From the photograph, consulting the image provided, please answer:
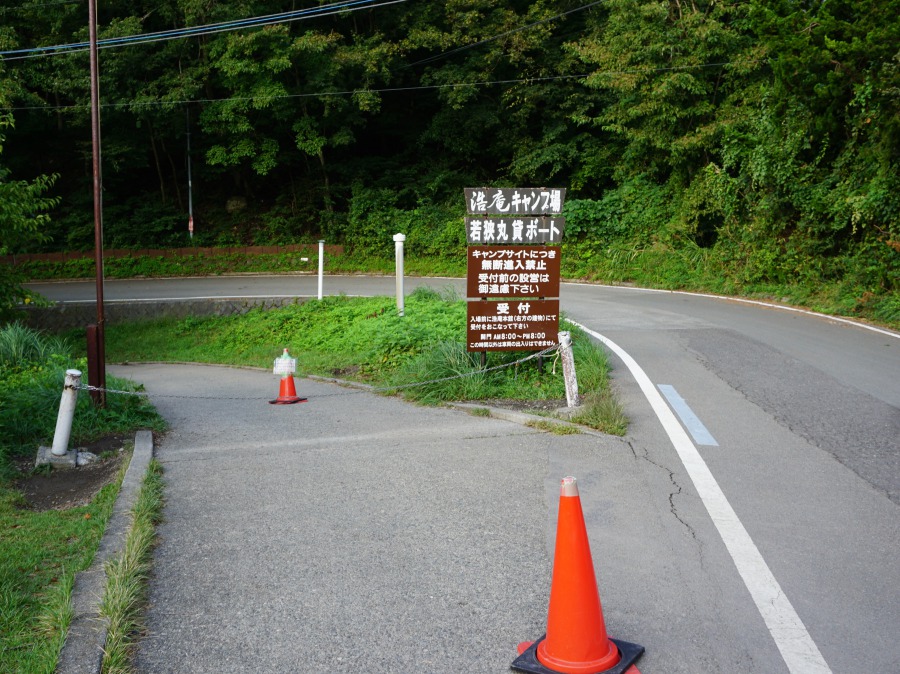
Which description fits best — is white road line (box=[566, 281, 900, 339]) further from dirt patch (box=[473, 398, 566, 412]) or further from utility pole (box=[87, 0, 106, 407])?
utility pole (box=[87, 0, 106, 407])

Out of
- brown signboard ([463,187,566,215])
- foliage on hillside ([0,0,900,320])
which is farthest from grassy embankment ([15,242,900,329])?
brown signboard ([463,187,566,215])

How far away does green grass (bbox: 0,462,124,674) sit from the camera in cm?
373

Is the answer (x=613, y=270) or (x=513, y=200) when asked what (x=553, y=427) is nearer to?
(x=513, y=200)

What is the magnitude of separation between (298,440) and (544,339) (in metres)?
3.46

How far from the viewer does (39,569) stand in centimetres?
481

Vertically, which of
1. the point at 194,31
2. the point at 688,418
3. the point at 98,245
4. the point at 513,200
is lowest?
the point at 688,418

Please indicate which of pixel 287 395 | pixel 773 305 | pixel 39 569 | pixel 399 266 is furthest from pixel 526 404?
pixel 773 305

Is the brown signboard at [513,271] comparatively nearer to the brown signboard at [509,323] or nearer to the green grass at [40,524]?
the brown signboard at [509,323]

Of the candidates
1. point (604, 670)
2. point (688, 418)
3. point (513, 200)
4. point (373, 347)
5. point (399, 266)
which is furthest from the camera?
point (399, 266)

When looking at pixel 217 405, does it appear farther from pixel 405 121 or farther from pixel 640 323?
pixel 405 121

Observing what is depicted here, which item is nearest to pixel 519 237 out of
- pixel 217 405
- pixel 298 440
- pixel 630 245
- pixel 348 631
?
pixel 298 440

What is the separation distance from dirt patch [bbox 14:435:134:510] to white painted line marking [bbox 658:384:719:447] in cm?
528

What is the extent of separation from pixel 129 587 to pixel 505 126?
27602mm

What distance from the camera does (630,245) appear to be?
956 inches
